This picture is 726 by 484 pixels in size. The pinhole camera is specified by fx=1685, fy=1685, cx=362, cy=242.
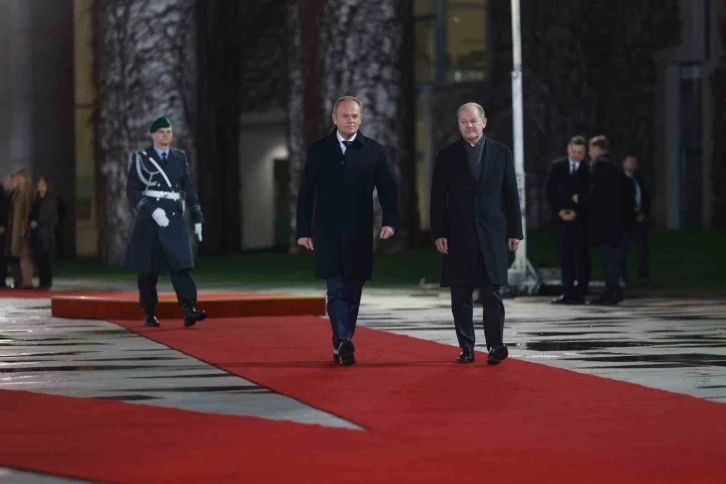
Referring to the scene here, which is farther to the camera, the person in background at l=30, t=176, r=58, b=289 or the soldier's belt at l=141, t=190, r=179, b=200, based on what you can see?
the person in background at l=30, t=176, r=58, b=289

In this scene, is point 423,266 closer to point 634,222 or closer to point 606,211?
point 634,222

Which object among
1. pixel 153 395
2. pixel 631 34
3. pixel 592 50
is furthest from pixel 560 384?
pixel 631 34

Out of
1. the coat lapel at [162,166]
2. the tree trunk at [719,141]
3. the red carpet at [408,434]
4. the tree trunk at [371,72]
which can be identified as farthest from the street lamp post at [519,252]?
the tree trunk at [719,141]

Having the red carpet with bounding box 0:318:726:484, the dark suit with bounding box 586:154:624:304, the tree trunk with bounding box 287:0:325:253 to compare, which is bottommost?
the red carpet with bounding box 0:318:726:484

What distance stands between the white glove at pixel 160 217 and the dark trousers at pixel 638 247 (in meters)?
7.65

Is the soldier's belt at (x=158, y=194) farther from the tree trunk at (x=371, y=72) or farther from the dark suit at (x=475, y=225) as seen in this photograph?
the tree trunk at (x=371, y=72)

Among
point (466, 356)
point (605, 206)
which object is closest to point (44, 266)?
point (605, 206)

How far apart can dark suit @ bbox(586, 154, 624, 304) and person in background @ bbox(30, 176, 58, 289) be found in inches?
330

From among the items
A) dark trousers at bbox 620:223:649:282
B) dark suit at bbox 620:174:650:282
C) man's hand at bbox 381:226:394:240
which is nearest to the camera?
man's hand at bbox 381:226:394:240

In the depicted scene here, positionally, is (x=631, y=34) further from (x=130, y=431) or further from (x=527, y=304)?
(x=130, y=431)

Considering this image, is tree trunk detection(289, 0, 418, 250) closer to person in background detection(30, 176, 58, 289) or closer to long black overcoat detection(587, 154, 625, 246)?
person in background detection(30, 176, 58, 289)

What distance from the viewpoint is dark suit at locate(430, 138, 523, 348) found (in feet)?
34.6

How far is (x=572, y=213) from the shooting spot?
17.4m

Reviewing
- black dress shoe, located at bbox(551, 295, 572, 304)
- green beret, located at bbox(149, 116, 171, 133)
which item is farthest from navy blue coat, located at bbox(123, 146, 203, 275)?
black dress shoe, located at bbox(551, 295, 572, 304)
